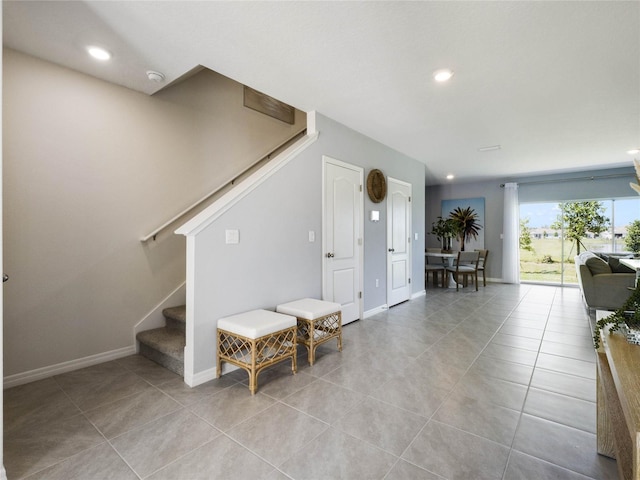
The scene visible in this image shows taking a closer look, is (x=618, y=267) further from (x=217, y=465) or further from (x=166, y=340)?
(x=166, y=340)

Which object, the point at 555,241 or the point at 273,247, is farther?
the point at 555,241

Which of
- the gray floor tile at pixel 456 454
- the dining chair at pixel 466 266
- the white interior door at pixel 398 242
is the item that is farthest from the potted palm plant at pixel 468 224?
the gray floor tile at pixel 456 454

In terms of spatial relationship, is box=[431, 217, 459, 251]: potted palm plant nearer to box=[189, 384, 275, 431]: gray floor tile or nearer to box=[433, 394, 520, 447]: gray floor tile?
box=[433, 394, 520, 447]: gray floor tile

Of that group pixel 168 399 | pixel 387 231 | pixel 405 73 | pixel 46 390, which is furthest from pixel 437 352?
pixel 46 390

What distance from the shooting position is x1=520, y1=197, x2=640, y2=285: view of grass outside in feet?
21.1

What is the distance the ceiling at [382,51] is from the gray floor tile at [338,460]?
2.50 m

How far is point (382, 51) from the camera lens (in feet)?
7.59

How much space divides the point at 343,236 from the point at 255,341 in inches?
75.8

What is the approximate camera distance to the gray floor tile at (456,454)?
1521mm

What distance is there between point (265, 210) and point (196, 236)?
74 centimetres

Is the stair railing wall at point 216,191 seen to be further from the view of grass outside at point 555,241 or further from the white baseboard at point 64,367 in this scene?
the view of grass outside at point 555,241

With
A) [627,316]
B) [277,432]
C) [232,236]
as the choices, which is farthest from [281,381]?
[627,316]

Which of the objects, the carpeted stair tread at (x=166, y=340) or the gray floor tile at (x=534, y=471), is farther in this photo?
the carpeted stair tread at (x=166, y=340)

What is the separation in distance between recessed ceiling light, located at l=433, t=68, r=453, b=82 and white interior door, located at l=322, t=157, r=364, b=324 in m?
1.39
